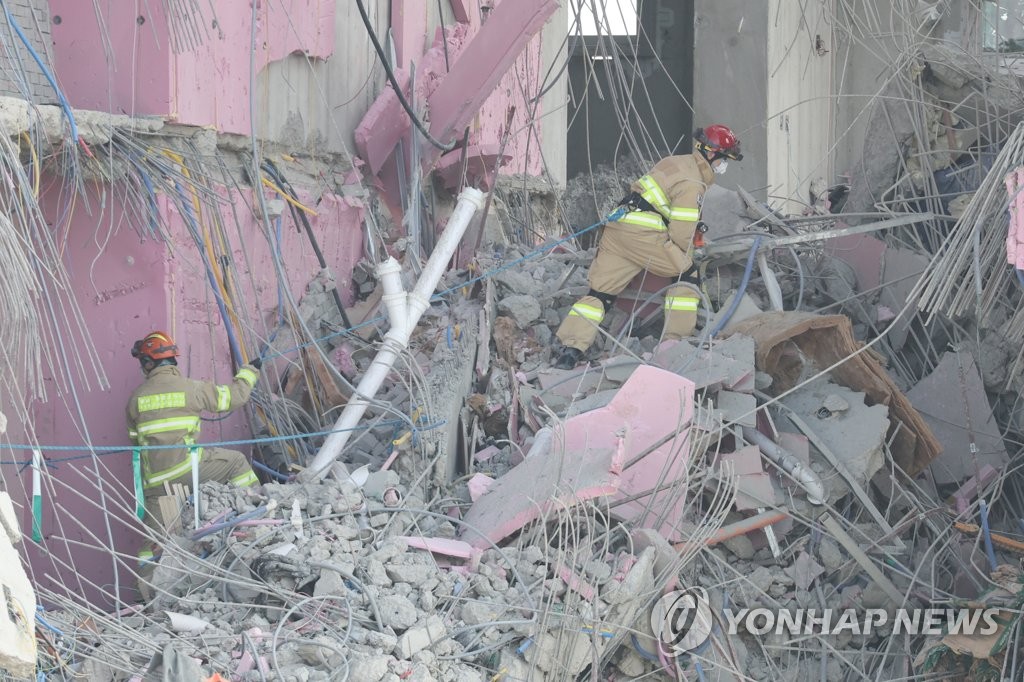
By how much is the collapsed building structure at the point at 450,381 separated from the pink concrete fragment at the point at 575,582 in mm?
13

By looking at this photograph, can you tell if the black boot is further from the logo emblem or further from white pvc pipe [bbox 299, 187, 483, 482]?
the logo emblem

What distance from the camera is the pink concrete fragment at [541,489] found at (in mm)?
5383

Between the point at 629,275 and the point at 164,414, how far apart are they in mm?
2923

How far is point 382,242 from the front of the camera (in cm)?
825

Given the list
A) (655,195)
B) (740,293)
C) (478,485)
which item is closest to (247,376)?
(478,485)

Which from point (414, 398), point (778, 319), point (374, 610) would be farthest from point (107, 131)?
point (778, 319)

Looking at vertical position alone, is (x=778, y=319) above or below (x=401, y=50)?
below

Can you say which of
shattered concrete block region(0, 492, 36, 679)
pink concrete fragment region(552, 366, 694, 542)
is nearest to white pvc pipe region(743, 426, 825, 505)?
pink concrete fragment region(552, 366, 694, 542)

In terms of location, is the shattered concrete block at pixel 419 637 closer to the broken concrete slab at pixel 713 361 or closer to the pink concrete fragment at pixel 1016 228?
the broken concrete slab at pixel 713 361

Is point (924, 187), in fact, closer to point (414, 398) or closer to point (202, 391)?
point (414, 398)

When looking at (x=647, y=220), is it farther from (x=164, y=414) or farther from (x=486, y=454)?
(x=164, y=414)

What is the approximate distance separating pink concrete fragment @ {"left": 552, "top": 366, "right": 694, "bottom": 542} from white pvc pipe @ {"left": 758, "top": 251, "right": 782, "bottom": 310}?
1.63 metres

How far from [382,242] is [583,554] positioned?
3600mm

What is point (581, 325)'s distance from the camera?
23.9 feet
